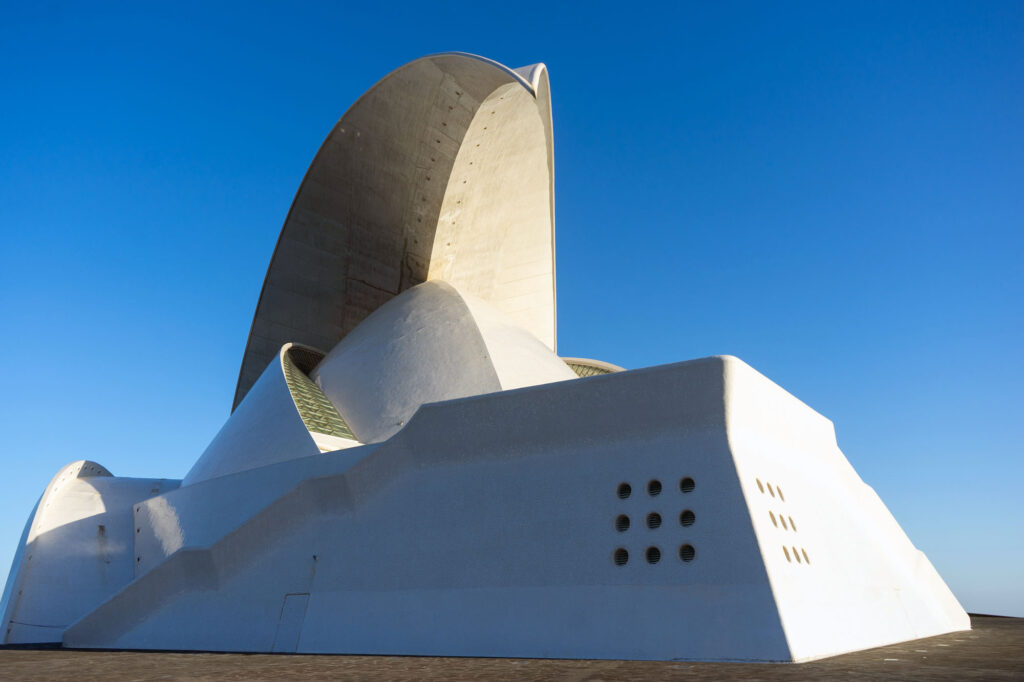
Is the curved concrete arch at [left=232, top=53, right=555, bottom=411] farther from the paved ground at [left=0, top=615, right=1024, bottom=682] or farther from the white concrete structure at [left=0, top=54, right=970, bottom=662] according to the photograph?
the paved ground at [left=0, top=615, right=1024, bottom=682]

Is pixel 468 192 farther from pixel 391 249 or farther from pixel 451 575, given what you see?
pixel 451 575

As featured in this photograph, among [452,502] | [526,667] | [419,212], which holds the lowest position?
[526,667]

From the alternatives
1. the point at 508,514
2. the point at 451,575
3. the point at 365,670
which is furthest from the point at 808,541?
the point at 365,670

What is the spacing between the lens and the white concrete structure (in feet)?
23.2

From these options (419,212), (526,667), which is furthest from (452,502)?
(419,212)

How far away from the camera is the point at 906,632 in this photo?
885 centimetres

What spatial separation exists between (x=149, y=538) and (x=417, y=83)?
30.8 feet

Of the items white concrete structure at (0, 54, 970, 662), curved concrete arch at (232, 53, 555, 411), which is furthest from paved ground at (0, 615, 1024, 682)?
curved concrete arch at (232, 53, 555, 411)

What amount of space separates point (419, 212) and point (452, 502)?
913 centimetres

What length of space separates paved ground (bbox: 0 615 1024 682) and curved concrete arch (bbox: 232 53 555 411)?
358 inches

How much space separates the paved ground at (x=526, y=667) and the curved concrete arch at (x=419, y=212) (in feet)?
29.8

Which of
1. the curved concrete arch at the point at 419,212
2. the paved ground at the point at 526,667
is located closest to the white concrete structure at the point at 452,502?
the curved concrete arch at the point at 419,212

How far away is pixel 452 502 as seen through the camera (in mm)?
8516

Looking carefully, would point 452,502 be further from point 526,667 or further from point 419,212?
point 419,212
